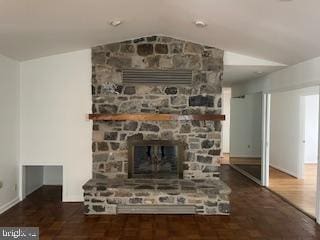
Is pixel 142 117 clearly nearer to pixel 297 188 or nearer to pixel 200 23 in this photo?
pixel 200 23

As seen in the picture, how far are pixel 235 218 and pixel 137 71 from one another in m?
2.69

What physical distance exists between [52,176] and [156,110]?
8.85 ft

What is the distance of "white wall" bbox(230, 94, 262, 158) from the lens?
23.3 feet

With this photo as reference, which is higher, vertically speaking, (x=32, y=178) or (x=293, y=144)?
(x=293, y=144)

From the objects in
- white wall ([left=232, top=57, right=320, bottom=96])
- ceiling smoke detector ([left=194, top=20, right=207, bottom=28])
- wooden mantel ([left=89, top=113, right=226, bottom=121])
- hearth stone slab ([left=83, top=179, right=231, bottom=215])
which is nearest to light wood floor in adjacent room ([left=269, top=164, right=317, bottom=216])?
hearth stone slab ([left=83, top=179, right=231, bottom=215])

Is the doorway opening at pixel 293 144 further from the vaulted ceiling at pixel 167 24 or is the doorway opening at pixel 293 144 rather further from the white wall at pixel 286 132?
the vaulted ceiling at pixel 167 24

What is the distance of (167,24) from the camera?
4723mm

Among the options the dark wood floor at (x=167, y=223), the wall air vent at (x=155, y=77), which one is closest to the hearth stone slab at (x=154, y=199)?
the dark wood floor at (x=167, y=223)

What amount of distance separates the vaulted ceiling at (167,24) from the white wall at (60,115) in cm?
31

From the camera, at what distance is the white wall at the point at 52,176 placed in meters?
6.54

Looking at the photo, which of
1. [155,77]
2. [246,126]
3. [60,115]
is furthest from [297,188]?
[60,115]

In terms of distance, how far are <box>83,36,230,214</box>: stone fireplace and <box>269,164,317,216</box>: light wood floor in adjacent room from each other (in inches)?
56.8

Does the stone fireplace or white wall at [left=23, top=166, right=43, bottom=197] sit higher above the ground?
the stone fireplace

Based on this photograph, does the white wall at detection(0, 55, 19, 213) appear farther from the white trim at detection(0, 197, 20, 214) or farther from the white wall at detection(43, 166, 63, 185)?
the white wall at detection(43, 166, 63, 185)
